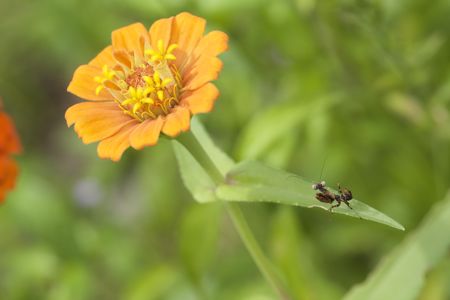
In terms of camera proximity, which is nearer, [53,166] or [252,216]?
[252,216]

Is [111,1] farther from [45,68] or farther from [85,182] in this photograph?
[45,68]

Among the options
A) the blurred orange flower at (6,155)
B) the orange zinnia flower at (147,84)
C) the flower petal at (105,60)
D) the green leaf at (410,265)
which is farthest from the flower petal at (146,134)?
the green leaf at (410,265)

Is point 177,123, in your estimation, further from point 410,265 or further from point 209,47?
point 410,265

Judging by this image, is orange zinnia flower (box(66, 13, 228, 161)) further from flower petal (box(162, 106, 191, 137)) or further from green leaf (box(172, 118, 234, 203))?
green leaf (box(172, 118, 234, 203))

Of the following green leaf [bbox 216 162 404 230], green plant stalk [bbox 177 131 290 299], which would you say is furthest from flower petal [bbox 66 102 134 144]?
green leaf [bbox 216 162 404 230]

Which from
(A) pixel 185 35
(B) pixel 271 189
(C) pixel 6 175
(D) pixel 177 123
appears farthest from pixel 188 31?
(C) pixel 6 175

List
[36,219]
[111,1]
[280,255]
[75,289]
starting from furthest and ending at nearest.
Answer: [111,1]
[36,219]
[75,289]
[280,255]

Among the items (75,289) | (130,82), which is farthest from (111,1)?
(130,82)
